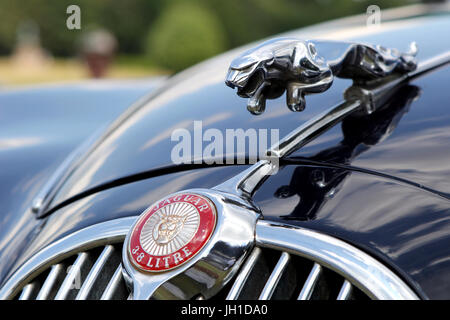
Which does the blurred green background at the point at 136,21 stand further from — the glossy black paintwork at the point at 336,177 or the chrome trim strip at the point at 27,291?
the chrome trim strip at the point at 27,291

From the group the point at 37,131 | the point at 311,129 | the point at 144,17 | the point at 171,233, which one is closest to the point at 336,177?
the point at 311,129

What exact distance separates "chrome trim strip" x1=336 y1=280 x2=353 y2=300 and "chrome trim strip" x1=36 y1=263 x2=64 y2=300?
0.56m

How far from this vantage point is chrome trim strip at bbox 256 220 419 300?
944mm

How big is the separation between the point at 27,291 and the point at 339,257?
0.64 meters

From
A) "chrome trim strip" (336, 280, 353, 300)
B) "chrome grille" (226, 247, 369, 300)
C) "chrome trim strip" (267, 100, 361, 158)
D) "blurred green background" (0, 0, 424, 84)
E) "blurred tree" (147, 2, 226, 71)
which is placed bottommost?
"chrome trim strip" (336, 280, 353, 300)

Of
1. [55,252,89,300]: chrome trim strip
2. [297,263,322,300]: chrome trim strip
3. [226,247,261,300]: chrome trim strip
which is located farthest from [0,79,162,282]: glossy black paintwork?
[297,263,322,300]: chrome trim strip

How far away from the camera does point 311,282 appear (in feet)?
3.19

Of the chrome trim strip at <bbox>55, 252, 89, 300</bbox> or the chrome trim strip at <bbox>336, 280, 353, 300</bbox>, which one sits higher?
the chrome trim strip at <bbox>55, 252, 89, 300</bbox>

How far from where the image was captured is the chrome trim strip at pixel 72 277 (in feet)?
3.76

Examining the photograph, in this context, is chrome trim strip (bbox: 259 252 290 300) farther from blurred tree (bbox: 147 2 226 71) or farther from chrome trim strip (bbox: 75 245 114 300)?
blurred tree (bbox: 147 2 226 71)

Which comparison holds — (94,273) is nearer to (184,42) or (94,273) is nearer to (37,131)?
(37,131)

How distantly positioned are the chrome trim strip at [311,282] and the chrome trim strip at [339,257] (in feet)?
0.04

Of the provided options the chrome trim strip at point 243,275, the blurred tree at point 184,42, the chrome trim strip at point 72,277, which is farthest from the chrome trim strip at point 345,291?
the blurred tree at point 184,42
